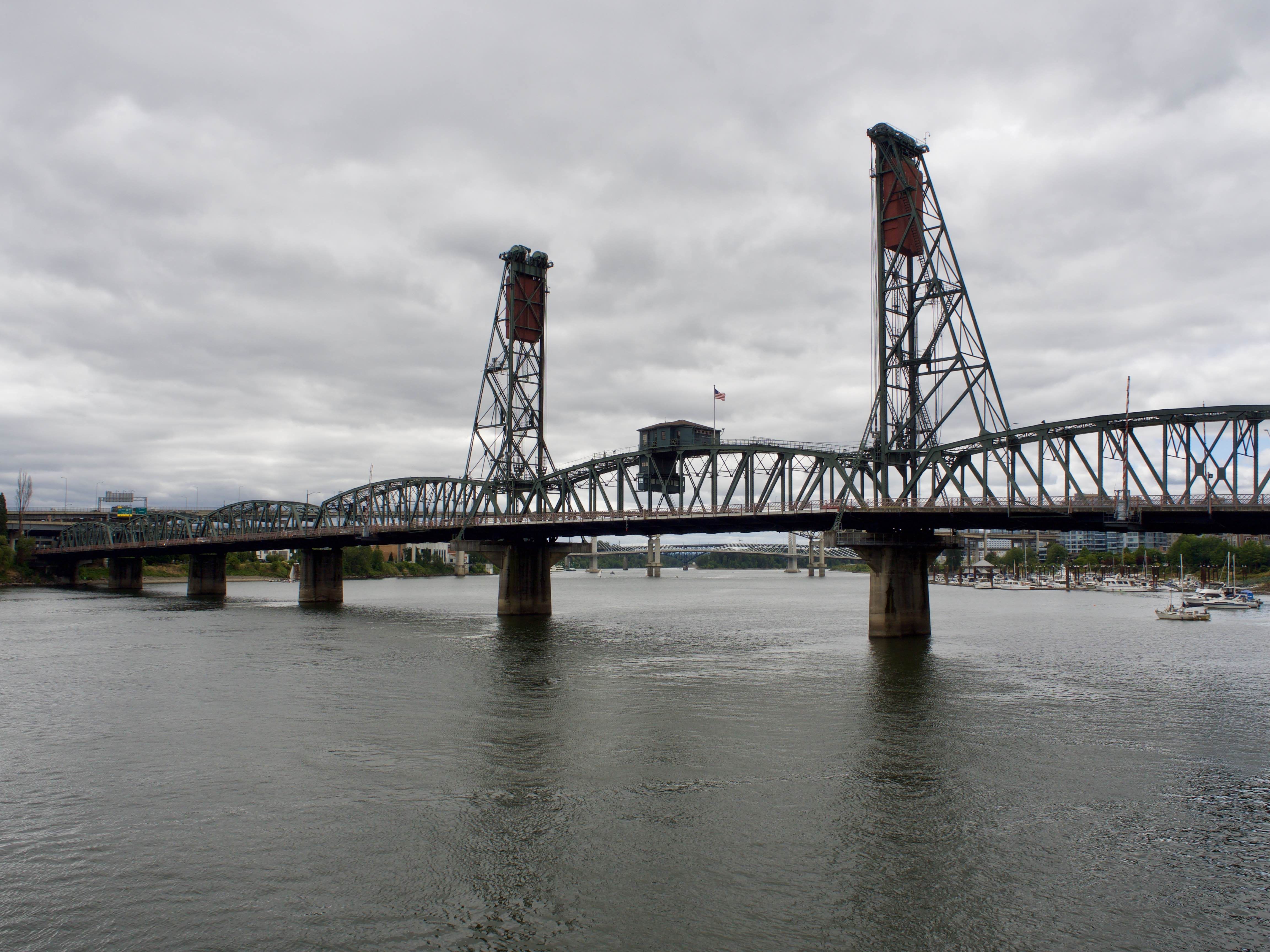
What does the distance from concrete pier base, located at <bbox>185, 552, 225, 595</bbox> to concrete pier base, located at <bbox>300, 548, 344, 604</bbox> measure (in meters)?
26.7

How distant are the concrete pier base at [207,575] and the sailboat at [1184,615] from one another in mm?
134305

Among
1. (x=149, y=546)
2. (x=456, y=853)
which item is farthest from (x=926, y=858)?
(x=149, y=546)

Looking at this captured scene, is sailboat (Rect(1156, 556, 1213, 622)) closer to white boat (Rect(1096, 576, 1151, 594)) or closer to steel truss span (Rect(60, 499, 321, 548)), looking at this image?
white boat (Rect(1096, 576, 1151, 594))

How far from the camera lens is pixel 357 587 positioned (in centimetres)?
18600

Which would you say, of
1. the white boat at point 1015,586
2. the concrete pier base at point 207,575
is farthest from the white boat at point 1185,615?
the concrete pier base at point 207,575

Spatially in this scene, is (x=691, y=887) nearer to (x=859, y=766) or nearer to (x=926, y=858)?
(x=926, y=858)

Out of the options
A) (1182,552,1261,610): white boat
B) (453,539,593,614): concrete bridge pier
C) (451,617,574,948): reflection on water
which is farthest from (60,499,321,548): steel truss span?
(1182,552,1261,610): white boat

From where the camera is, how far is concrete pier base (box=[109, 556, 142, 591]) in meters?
159

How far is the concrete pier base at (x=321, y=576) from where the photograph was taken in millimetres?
115250

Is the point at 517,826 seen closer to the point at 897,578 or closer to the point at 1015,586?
the point at 897,578

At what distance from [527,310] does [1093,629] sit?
2811 inches

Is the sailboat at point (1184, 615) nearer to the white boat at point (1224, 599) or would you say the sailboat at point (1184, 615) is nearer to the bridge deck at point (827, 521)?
the white boat at point (1224, 599)

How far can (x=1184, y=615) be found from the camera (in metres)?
93.9

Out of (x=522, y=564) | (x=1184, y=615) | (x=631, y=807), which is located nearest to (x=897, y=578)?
(x=522, y=564)
